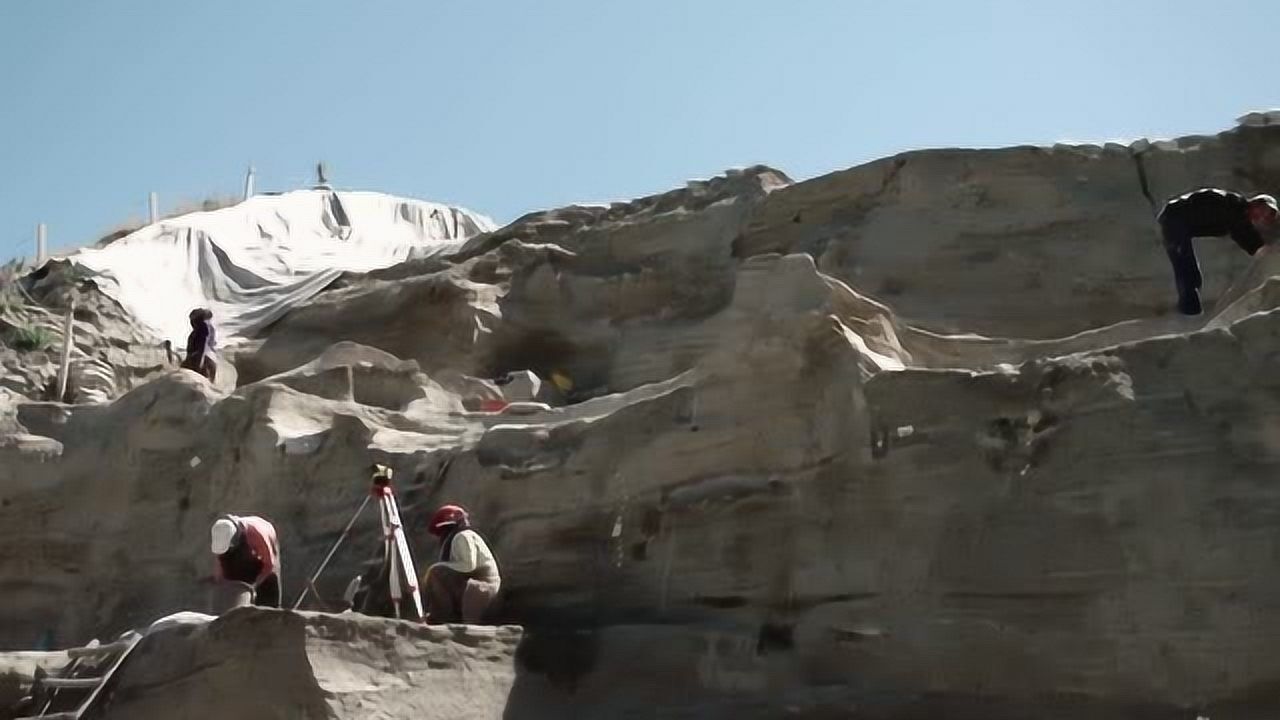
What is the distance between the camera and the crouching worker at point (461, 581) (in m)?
9.82

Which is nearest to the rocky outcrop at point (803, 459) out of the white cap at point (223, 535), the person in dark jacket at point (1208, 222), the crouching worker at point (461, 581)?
the crouching worker at point (461, 581)

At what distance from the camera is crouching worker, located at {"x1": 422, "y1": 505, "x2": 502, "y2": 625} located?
9.82 m

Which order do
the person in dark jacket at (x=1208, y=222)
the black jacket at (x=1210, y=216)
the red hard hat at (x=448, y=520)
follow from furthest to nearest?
the black jacket at (x=1210, y=216) → the person in dark jacket at (x=1208, y=222) → the red hard hat at (x=448, y=520)

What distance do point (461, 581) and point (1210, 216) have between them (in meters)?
4.98

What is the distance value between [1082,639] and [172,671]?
416 centimetres

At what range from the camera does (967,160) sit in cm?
1410

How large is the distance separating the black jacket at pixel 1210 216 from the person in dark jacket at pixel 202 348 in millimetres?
7716

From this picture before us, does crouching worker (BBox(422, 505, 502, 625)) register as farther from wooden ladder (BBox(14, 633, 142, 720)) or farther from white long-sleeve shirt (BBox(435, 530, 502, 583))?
wooden ladder (BBox(14, 633, 142, 720))

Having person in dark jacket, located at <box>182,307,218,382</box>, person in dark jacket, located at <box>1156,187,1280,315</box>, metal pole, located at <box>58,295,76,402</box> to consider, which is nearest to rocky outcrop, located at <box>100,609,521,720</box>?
person in dark jacket, located at <box>1156,187,1280,315</box>

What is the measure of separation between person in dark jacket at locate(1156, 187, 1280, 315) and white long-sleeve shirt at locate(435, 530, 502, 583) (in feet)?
14.4

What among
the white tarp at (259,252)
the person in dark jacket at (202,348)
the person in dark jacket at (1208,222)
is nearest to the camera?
the person in dark jacket at (1208,222)

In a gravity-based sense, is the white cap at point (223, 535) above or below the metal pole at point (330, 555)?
above

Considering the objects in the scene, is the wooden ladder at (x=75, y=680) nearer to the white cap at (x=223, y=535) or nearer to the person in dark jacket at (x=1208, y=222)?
the white cap at (x=223, y=535)

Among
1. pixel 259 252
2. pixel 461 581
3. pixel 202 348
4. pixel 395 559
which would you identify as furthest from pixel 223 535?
pixel 259 252
